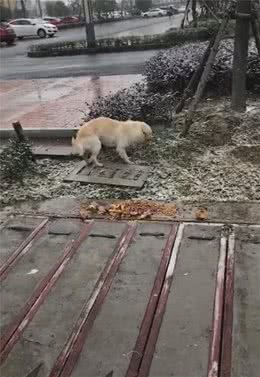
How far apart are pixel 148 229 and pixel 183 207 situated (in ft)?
1.92

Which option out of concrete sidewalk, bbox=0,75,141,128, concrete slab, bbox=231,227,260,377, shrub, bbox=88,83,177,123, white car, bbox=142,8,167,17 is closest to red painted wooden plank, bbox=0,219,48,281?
concrete slab, bbox=231,227,260,377

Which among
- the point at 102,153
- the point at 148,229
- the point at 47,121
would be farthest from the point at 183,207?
the point at 47,121

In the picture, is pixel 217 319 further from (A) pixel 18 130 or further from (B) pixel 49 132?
(B) pixel 49 132

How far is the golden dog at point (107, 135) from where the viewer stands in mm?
5883

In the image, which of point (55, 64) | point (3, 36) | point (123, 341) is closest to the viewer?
point (123, 341)

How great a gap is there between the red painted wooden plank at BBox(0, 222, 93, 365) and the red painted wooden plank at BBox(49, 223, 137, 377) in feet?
1.23

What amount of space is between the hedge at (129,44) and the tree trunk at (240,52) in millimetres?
12246

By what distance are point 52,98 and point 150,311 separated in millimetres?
8097

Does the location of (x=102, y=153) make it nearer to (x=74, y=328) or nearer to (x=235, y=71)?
(x=235, y=71)

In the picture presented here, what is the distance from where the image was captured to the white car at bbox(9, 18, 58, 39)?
31.2m

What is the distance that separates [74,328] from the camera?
11.2ft

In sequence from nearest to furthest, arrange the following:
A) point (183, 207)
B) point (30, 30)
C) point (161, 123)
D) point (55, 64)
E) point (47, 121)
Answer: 1. point (183, 207)
2. point (161, 123)
3. point (47, 121)
4. point (55, 64)
5. point (30, 30)

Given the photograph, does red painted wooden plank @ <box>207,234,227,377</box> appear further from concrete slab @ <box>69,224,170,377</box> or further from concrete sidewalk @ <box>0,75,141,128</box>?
concrete sidewalk @ <box>0,75,141,128</box>

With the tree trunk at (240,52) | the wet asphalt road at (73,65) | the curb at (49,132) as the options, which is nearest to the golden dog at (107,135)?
the curb at (49,132)
